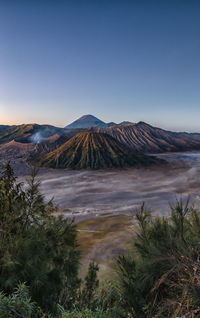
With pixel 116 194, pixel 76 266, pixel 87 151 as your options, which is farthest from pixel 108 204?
pixel 87 151

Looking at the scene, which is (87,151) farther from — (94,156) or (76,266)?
(76,266)

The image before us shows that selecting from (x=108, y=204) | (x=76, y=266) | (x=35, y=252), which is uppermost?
(x=35, y=252)

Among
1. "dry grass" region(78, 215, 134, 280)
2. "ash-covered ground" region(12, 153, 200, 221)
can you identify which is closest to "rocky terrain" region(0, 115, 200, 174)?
"ash-covered ground" region(12, 153, 200, 221)

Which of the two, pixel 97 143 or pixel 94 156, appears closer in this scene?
pixel 94 156

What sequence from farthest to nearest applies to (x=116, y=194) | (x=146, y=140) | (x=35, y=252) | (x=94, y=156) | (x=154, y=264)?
(x=146, y=140)
(x=94, y=156)
(x=116, y=194)
(x=35, y=252)
(x=154, y=264)

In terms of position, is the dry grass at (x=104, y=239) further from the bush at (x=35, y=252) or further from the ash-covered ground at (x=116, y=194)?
the bush at (x=35, y=252)

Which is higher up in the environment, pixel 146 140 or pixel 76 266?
pixel 146 140

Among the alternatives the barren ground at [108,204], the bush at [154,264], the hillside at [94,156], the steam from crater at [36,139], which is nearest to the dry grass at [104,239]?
the barren ground at [108,204]
